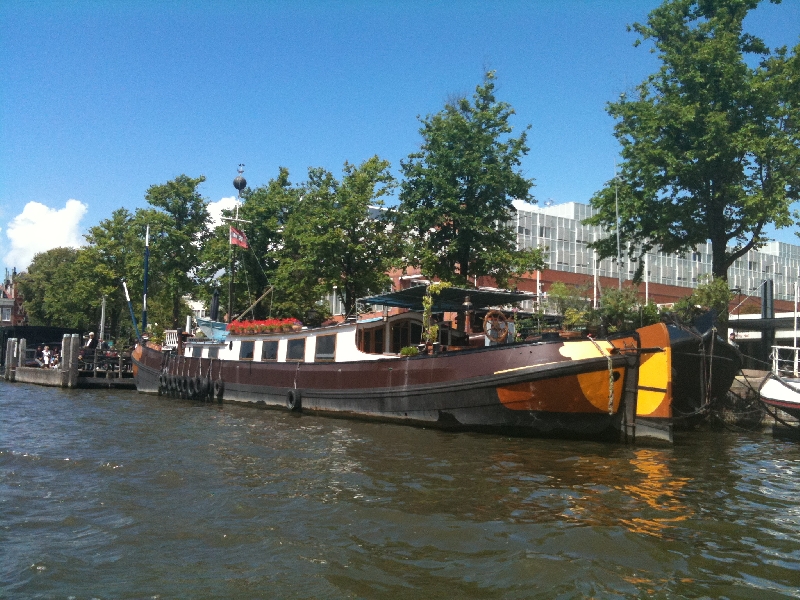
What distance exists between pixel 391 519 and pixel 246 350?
55.8 ft

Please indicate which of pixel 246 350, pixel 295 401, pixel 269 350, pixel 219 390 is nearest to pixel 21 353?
pixel 219 390

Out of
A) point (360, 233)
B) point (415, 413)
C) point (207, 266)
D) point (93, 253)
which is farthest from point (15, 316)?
point (415, 413)

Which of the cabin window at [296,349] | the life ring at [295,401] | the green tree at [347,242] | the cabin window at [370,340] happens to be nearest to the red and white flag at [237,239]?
the green tree at [347,242]

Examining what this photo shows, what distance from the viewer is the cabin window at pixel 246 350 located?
23936mm

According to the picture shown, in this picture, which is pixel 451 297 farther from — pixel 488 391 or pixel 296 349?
pixel 488 391

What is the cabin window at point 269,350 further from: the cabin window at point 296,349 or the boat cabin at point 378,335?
the cabin window at point 296,349

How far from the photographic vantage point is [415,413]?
54.5 feet

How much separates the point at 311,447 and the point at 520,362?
4.65 meters

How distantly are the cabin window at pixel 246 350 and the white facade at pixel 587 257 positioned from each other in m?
32.9

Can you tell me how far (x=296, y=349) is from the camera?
21516 mm

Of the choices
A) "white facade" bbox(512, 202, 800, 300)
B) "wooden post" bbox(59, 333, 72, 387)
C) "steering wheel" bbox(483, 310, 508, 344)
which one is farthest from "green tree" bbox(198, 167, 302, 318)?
"white facade" bbox(512, 202, 800, 300)

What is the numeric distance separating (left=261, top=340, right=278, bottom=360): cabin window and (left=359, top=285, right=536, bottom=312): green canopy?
3761 millimetres

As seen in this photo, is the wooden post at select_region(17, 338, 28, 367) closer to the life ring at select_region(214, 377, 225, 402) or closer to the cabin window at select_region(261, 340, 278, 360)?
the life ring at select_region(214, 377, 225, 402)

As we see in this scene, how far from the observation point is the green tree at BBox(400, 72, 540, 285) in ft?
81.5
